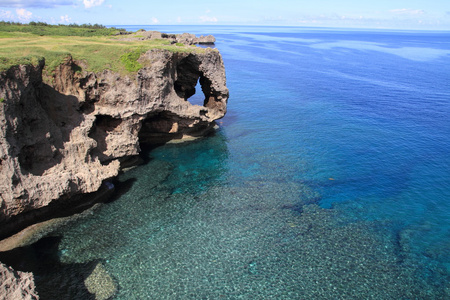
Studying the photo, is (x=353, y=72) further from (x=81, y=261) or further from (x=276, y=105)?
(x=81, y=261)

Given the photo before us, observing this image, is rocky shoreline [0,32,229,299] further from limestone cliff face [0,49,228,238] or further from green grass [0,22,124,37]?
green grass [0,22,124,37]

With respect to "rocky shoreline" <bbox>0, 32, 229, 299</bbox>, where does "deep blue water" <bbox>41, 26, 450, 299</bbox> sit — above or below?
below

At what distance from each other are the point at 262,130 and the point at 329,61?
3239 inches

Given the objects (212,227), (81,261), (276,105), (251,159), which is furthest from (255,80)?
(81,261)

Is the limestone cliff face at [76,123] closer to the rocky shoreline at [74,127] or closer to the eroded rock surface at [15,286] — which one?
the rocky shoreline at [74,127]

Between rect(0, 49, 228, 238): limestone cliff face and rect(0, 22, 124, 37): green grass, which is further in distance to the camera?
rect(0, 22, 124, 37): green grass

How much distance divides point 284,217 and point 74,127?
1984cm

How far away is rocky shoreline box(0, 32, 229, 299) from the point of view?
20.9 metres

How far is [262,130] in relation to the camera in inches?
1779

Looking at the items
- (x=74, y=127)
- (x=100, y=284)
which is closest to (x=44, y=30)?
(x=74, y=127)

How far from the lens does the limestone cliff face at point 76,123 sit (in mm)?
21062

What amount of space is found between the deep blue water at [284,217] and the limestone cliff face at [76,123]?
292cm

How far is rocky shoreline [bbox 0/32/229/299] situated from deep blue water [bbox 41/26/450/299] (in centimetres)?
266

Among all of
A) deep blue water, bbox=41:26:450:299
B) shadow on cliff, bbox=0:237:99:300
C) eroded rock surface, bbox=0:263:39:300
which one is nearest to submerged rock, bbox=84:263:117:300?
shadow on cliff, bbox=0:237:99:300
